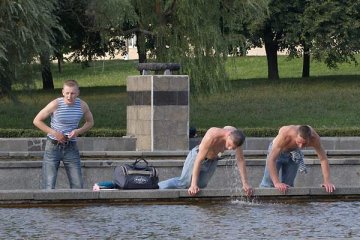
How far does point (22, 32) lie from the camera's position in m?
26.9

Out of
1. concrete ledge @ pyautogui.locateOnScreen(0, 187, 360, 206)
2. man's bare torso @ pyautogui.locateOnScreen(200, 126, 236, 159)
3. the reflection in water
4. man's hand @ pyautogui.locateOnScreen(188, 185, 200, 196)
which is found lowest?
the reflection in water

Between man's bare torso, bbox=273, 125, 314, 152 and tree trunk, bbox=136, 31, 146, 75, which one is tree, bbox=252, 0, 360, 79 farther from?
man's bare torso, bbox=273, 125, 314, 152

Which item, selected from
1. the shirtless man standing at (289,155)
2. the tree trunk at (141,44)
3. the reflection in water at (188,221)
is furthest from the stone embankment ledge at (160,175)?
the tree trunk at (141,44)

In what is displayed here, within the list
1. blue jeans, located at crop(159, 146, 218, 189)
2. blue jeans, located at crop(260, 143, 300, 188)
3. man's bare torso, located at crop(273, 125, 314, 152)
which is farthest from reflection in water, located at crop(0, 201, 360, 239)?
blue jeans, located at crop(260, 143, 300, 188)

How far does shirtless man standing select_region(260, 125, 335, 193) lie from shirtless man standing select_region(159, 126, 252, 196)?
1.24ft

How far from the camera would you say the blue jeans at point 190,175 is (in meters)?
13.7

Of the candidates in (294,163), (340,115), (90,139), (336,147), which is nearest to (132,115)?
(90,139)

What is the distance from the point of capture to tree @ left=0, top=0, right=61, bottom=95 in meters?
27.0

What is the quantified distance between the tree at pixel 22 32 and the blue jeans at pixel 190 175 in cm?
→ 1308

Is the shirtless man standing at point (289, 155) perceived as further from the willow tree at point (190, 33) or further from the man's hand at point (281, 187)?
the willow tree at point (190, 33)

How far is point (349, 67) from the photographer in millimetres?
67750

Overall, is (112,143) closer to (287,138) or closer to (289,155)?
(289,155)

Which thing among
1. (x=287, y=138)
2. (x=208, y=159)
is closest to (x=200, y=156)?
(x=208, y=159)

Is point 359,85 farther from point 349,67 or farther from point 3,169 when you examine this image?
point 3,169
